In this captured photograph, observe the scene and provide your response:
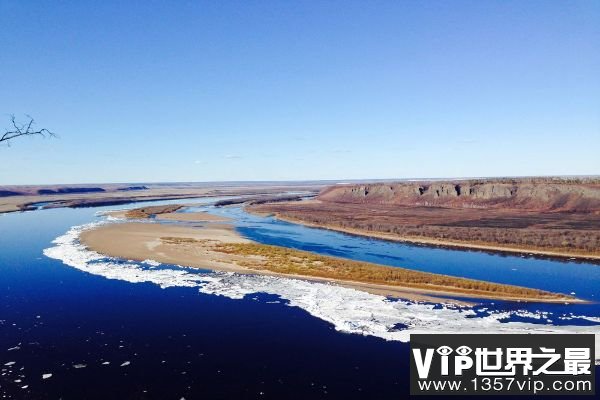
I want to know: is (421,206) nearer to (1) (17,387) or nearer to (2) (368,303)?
(2) (368,303)

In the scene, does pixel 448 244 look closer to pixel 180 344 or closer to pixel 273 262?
pixel 273 262

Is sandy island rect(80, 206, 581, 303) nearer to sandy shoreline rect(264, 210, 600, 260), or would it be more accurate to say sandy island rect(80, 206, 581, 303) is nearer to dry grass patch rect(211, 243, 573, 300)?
dry grass patch rect(211, 243, 573, 300)

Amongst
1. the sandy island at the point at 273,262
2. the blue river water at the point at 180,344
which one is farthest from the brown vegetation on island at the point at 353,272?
the blue river water at the point at 180,344

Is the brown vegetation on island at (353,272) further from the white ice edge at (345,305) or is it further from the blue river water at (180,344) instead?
the white ice edge at (345,305)

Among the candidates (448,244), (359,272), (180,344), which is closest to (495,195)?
(448,244)

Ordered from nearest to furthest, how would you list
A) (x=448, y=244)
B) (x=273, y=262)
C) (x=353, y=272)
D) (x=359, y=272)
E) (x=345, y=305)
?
(x=345, y=305), (x=359, y=272), (x=353, y=272), (x=273, y=262), (x=448, y=244)
